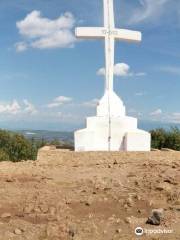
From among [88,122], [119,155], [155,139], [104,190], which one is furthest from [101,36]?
[155,139]

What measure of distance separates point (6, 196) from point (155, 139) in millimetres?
34869

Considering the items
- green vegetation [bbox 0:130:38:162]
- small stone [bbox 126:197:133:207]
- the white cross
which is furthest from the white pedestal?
green vegetation [bbox 0:130:38:162]

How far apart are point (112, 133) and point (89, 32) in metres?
4.65

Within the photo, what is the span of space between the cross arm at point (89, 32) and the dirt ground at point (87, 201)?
9.32m

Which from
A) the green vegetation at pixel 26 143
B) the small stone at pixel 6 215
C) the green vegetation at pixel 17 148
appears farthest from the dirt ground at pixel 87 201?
the green vegetation at pixel 17 148

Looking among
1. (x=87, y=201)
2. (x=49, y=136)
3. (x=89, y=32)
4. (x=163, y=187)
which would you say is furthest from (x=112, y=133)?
(x=49, y=136)

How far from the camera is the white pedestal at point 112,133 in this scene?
19516 mm

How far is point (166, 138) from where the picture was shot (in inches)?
1671

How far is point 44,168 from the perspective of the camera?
1288cm

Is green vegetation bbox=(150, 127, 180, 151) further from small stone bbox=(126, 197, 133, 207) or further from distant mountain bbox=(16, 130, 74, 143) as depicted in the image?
small stone bbox=(126, 197, 133, 207)

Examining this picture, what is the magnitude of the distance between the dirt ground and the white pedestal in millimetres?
6602

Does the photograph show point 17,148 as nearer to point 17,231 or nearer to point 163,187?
point 163,187

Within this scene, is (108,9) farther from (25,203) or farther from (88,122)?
(25,203)

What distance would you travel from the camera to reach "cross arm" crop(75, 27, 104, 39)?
814 inches
